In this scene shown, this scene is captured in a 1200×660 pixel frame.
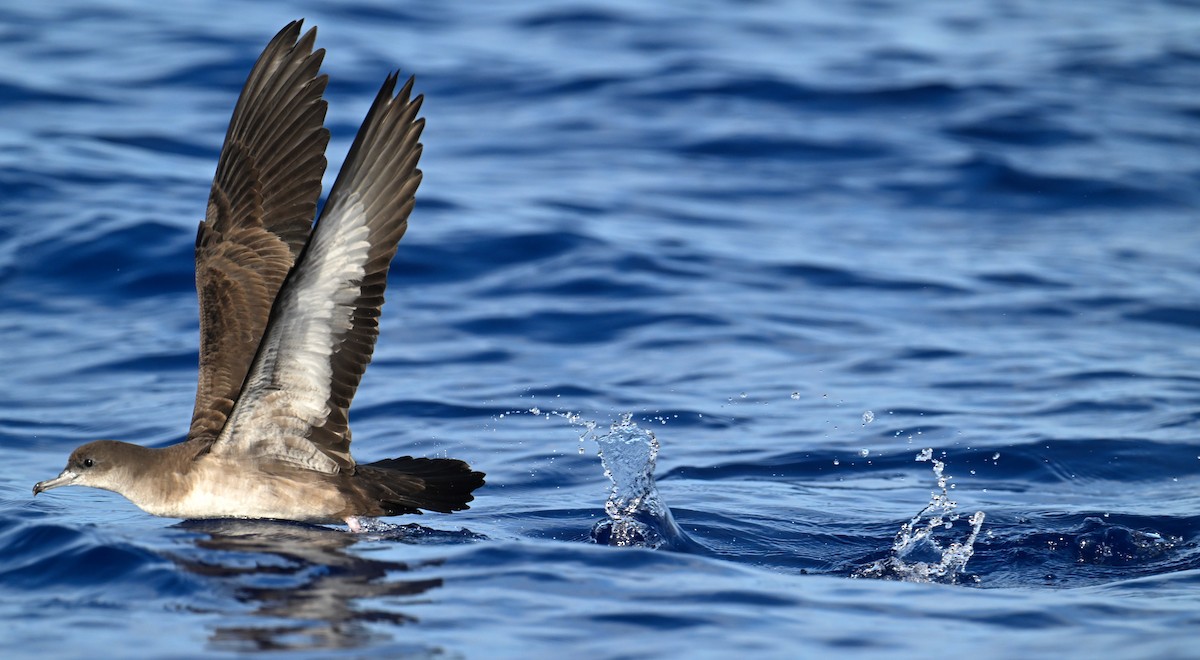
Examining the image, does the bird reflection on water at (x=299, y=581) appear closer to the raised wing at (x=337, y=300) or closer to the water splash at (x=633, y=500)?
the raised wing at (x=337, y=300)

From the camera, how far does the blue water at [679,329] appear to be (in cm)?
492

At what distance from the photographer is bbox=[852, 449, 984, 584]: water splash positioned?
5.46 m

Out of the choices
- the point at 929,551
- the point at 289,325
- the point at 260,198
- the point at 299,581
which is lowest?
the point at 929,551

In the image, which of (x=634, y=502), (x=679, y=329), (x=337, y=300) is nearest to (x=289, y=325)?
(x=337, y=300)

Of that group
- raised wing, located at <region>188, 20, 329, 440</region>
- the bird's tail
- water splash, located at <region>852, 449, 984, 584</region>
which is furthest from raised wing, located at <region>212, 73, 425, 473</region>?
water splash, located at <region>852, 449, 984, 584</region>

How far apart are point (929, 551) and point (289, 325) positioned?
8.84ft

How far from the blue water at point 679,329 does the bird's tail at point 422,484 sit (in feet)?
0.57

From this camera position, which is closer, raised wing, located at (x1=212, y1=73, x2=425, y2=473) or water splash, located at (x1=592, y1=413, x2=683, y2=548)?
raised wing, located at (x1=212, y1=73, x2=425, y2=473)

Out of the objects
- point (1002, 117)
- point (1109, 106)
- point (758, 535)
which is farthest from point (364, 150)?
point (1109, 106)

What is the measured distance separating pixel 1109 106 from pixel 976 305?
16.4 ft

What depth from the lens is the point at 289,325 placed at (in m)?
5.21

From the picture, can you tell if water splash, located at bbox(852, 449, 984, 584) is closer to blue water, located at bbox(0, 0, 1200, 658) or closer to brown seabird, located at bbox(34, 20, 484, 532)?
blue water, located at bbox(0, 0, 1200, 658)

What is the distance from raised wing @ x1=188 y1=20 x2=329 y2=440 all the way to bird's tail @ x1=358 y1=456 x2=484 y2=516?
89cm

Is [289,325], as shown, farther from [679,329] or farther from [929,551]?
[679,329]
